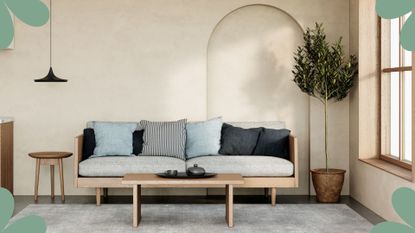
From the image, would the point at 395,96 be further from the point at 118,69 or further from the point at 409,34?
the point at 118,69

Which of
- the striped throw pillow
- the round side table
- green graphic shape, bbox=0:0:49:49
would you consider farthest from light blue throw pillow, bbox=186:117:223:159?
green graphic shape, bbox=0:0:49:49

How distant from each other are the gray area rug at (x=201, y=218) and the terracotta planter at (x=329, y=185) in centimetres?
25

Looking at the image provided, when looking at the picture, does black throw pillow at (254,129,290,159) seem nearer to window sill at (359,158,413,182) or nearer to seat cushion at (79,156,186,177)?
window sill at (359,158,413,182)

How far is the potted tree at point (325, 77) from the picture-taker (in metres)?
7.82

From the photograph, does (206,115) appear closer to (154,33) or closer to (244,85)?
(244,85)

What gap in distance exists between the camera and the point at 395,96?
7.32m

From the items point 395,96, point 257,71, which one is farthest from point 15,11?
point 395,96

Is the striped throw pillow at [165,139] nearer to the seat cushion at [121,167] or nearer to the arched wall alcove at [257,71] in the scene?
the seat cushion at [121,167]

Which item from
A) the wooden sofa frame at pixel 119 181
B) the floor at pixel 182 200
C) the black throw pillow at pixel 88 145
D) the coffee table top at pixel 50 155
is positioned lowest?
the floor at pixel 182 200

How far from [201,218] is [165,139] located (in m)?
1.36

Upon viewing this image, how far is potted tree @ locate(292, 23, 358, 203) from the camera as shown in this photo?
25.6ft

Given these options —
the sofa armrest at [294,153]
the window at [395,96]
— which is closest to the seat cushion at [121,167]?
the sofa armrest at [294,153]

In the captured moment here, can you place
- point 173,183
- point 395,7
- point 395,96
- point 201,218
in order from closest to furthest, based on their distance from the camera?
point 395,7 → point 173,183 → point 201,218 → point 395,96

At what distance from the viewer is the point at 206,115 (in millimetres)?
8477
